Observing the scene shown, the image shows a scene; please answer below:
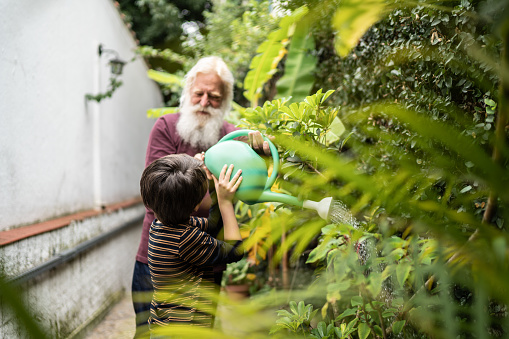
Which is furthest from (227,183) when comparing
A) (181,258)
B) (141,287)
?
(141,287)

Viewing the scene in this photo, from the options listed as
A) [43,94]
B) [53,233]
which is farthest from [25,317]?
[43,94]

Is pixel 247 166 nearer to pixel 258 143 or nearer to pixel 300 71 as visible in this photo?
pixel 258 143

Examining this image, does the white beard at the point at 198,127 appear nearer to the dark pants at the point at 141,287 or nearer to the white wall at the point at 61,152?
the dark pants at the point at 141,287

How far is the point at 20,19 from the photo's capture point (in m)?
2.98

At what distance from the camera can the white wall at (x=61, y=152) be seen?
8.99ft

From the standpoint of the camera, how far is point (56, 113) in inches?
145

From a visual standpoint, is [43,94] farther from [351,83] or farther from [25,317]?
[25,317]

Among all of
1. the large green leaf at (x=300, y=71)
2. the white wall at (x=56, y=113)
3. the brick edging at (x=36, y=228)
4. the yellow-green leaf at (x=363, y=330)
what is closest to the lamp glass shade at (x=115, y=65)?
the white wall at (x=56, y=113)

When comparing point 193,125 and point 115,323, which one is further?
point 115,323

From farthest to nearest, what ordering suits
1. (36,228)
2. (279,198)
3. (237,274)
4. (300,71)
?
1. (237,274)
2. (300,71)
3. (36,228)
4. (279,198)

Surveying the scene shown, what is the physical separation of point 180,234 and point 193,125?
861 mm

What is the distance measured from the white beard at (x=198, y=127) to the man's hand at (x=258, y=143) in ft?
2.43

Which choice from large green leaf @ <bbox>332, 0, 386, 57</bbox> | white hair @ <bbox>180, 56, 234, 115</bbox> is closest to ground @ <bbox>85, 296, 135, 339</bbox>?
white hair @ <bbox>180, 56, 234, 115</bbox>

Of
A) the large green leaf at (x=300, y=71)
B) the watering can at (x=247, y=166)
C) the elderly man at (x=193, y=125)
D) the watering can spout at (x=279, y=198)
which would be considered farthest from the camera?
the large green leaf at (x=300, y=71)
